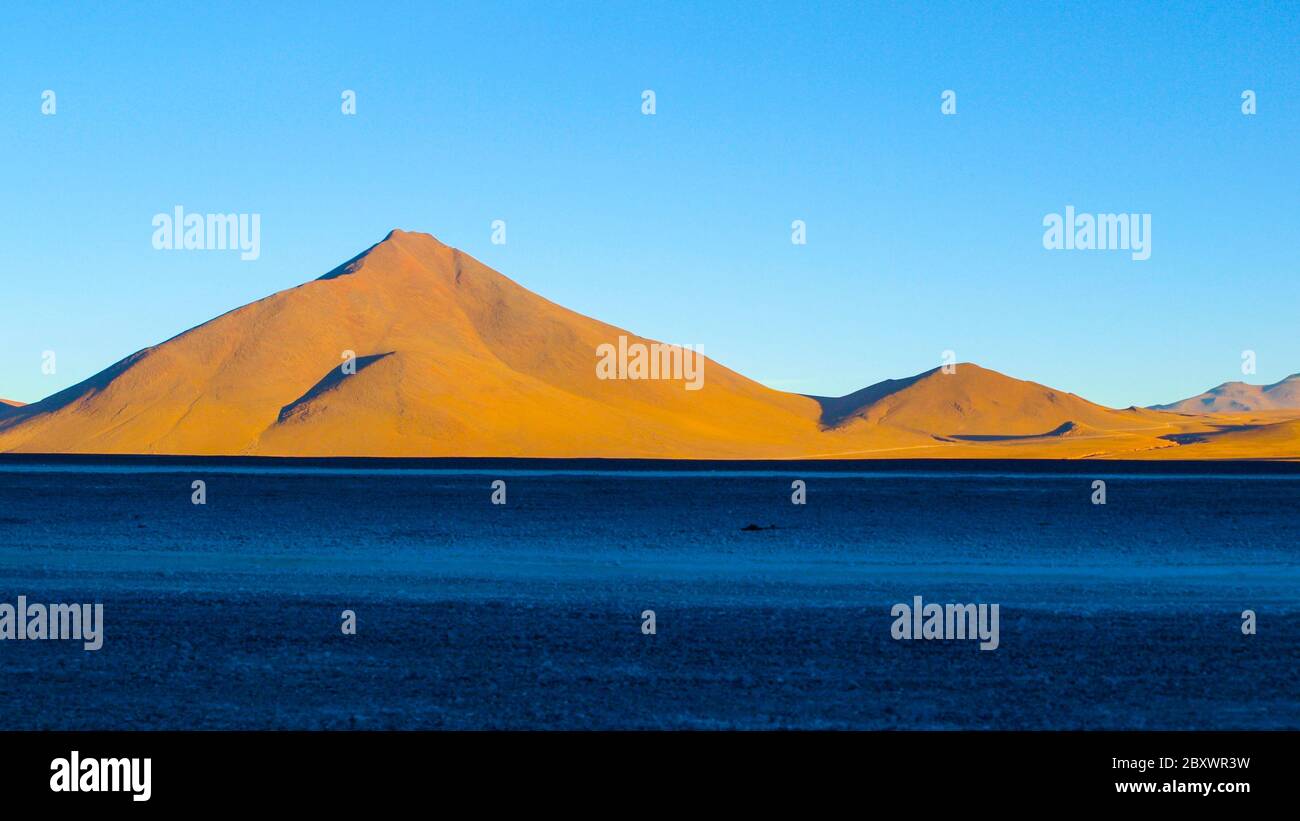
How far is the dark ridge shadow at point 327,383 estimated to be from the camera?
169500mm

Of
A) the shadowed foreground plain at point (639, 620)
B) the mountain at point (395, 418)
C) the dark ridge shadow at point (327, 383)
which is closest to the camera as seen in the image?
the shadowed foreground plain at point (639, 620)

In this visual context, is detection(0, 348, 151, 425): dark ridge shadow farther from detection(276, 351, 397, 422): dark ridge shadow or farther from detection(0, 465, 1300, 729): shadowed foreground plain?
detection(0, 465, 1300, 729): shadowed foreground plain

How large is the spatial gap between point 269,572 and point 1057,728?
44.9 feet

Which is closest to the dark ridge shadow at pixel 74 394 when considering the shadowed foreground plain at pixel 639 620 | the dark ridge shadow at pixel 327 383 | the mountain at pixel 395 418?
the mountain at pixel 395 418

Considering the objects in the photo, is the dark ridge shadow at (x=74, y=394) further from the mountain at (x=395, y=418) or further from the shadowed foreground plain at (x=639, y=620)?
the shadowed foreground plain at (x=639, y=620)

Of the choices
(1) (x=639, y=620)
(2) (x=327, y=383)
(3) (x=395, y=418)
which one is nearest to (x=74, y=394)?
(2) (x=327, y=383)

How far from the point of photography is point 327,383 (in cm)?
17588

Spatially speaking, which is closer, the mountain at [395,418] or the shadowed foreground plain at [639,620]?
the shadowed foreground plain at [639,620]

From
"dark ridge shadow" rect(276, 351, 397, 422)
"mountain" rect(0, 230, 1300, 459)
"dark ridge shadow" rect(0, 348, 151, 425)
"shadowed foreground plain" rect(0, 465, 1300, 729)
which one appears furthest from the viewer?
"dark ridge shadow" rect(0, 348, 151, 425)

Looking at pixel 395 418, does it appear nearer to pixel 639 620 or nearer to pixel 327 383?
pixel 327 383

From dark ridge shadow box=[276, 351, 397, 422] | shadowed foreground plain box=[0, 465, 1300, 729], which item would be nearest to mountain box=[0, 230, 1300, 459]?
dark ridge shadow box=[276, 351, 397, 422]

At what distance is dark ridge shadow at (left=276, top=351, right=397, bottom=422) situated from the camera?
16950 centimetres
